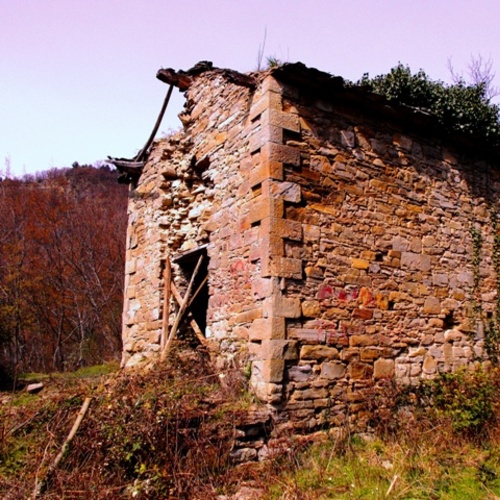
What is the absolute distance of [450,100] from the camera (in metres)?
8.46

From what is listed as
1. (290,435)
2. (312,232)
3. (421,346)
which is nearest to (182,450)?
(290,435)

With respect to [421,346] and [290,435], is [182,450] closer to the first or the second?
[290,435]

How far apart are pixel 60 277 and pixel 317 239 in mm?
17514

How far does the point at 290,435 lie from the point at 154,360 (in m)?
2.44

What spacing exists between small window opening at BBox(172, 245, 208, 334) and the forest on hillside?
11656mm

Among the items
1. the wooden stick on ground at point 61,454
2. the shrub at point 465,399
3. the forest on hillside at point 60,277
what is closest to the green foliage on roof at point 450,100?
the shrub at point 465,399

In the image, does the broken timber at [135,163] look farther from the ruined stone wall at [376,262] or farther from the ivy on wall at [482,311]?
the ivy on wall at [482,311]

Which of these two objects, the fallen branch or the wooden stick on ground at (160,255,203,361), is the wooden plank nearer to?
the wooden stick on ground at (160,255,203,361)

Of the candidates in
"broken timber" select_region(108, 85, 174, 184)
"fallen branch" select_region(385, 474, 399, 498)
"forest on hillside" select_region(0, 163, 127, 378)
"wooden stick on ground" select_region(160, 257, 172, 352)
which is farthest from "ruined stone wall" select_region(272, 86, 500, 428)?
"forest on hillside" select_region(0, 163, 127, 378)

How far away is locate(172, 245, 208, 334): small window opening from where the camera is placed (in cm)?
736

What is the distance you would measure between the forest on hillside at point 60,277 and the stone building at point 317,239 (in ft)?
41.3

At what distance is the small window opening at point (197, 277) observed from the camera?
290 inches

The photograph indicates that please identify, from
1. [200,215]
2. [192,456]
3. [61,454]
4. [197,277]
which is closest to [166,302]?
[197,277]

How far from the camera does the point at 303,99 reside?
20.6ft
